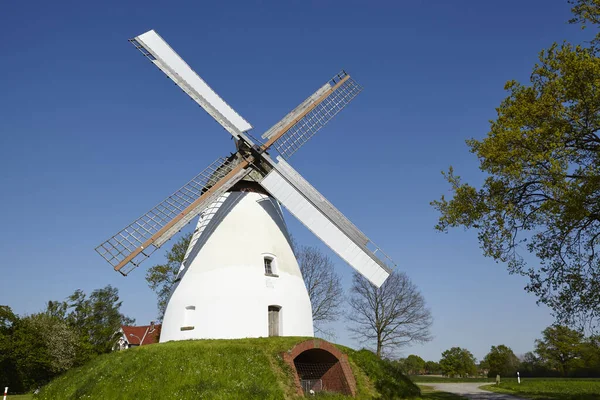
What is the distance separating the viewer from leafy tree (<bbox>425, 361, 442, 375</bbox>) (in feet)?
319

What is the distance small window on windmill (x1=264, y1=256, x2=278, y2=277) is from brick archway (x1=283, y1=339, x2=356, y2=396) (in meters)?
3.18

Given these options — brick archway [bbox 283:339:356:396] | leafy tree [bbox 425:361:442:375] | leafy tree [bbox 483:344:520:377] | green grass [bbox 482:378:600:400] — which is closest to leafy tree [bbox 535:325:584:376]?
leafy tree [bbox 483:344:520:377]

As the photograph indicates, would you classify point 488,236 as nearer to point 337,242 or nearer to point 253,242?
point 337,242

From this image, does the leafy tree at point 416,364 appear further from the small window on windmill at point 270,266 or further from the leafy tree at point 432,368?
the small window on windmill at point 270,266

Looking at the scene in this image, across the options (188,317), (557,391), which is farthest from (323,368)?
(557,391)

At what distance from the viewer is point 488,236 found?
12.5 meters

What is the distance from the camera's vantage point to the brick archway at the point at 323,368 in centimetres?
1451

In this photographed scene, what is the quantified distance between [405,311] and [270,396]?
23.0m

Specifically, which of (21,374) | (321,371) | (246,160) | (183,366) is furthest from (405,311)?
(21,374)

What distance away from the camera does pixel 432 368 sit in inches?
3974

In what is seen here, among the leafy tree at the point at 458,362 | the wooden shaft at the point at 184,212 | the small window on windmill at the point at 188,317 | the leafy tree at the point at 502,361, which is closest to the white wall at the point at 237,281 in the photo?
the small window on windmill at the point at 188,317

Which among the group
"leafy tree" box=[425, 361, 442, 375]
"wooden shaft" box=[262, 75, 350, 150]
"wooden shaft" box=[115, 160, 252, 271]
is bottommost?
"leafy tree" box=[425, 361, 442, 375]

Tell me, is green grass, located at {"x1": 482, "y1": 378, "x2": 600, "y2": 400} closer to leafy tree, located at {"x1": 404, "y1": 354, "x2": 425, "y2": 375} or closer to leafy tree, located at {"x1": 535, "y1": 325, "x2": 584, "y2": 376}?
leafy tree, located at {"x1": 535, "y1": 325, "x2": 584, "y2": 376}

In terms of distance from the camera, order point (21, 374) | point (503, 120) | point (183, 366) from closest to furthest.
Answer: point (503, 120)
point (183, 366)
point (21, 374)
